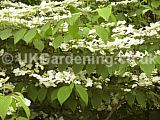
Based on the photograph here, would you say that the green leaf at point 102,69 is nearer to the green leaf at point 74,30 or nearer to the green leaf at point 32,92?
the green leaf at point 74,30

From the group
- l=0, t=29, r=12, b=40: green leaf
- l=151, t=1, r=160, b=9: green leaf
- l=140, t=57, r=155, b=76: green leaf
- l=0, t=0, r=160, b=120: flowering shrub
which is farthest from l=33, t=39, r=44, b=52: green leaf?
l=151, t=1, r=160, b=9: green leaf

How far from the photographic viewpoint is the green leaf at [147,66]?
1.61 meters

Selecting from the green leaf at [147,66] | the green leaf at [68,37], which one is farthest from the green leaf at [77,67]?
the green leaf at [147,66]

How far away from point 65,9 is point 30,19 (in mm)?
251

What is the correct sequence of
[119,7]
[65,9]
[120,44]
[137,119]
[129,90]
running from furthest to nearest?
[137,119] < [119,7] < [65,9] < [129,90] < [120,44]

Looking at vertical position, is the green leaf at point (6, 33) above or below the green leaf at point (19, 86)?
above

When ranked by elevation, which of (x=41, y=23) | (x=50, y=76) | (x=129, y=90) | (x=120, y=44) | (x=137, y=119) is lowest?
(x=137, y=119)

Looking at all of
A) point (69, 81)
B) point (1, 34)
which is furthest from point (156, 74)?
point (1, 34)

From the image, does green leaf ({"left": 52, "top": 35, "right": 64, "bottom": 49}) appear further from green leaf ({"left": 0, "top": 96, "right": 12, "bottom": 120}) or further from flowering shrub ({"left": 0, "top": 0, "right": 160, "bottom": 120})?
green leaf ({"left": 0, "top": 96, "right": 12, "bottom": 120})

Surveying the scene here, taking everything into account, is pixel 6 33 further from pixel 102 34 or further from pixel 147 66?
pixel 147 66

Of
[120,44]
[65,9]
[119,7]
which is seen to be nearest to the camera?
[120,44]

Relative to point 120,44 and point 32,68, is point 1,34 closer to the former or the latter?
point 32,68

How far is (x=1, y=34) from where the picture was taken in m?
1.86

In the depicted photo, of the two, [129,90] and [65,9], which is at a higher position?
[65,9]
